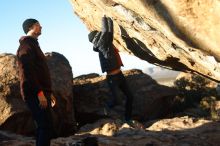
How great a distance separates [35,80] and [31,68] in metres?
0.20

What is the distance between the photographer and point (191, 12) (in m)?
8.40

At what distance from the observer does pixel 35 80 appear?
21.3ft

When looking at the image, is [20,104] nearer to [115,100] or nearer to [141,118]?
[115,100]

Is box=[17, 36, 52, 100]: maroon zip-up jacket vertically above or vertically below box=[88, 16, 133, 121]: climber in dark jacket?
below

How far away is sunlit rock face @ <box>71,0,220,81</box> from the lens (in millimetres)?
8291

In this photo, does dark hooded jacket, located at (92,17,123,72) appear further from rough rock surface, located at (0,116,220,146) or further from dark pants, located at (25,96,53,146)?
dark pants, located at (25,96,53,146)

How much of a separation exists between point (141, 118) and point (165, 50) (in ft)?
11.1

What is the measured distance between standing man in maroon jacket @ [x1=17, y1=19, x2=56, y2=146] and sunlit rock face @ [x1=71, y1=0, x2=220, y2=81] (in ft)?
10.7

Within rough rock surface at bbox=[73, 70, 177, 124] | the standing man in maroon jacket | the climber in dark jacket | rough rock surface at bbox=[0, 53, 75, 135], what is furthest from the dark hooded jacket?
the standing man in maroon jacket

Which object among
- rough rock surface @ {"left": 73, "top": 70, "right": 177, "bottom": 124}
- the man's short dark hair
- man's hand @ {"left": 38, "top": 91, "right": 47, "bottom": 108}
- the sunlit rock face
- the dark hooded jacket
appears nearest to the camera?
man's hand @ {"left": 38, "top": 91, "right": 47, "bottom": 108}

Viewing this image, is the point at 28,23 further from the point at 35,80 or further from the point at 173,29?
the point at 173,29

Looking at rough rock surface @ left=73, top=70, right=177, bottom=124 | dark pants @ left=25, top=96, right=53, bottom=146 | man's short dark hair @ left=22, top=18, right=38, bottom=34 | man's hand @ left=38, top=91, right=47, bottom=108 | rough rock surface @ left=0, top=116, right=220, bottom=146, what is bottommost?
rough rock surface @ left=0, top=116, right=220, bottom=146

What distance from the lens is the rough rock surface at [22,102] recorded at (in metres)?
11.1

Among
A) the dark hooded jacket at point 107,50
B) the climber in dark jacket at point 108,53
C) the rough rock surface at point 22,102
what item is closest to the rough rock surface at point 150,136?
the rough rock surface at point 22,102
